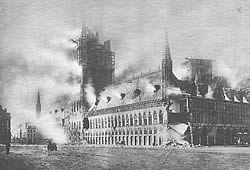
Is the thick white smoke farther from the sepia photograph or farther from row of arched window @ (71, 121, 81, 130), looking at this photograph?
row of arched window @ (71, 121, 81, 130)

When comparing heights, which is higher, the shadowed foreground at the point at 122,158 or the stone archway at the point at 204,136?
the stone archway at the point at 204,136

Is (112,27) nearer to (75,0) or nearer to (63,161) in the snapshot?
(75,0)

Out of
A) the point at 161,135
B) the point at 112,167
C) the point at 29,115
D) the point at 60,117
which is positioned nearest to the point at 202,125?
the point at 161,135

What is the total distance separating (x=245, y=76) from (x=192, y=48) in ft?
1.43

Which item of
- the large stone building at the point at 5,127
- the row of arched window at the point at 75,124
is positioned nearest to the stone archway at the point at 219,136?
the row of arched window at the point at 75,124

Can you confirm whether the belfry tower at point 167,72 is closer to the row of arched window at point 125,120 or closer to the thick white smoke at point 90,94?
the row of arched window at point 125,120

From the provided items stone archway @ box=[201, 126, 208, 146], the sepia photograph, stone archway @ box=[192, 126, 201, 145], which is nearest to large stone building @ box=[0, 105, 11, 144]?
the sepia photograph

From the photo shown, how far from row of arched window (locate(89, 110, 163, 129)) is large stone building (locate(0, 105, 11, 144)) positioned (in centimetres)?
76

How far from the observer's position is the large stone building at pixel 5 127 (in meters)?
2.81

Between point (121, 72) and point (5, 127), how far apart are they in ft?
3.01

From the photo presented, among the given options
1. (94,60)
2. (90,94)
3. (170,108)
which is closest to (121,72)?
(94,60)

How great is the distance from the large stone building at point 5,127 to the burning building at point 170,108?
63 cm

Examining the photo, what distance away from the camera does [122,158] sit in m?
2.88

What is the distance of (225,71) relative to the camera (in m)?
3.01
